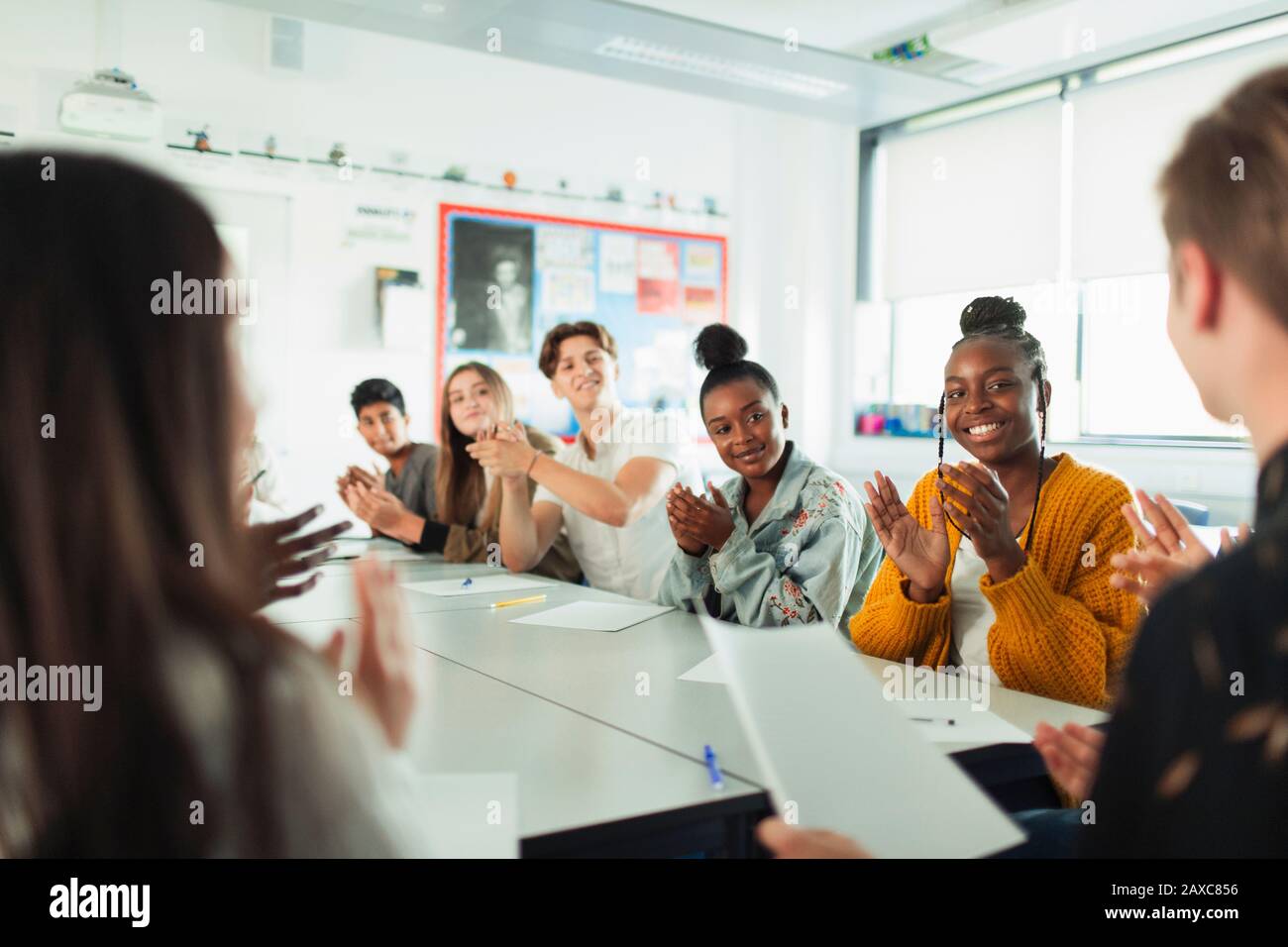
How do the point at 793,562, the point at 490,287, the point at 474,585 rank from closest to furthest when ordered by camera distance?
1. the point at 793,562
2. the point at 474,585
3. the point at 490,287

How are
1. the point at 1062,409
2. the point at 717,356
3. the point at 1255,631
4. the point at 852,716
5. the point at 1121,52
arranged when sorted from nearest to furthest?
the point at 1255,631 → the point at 852,716 → the point at 717,356 → the point at 1121,52 → the point at 1062,409

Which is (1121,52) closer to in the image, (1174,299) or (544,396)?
(544,396)

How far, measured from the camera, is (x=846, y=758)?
98 centimetres

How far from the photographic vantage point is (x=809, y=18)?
4535 mm

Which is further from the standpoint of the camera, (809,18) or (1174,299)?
(809,18)

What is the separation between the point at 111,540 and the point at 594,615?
1.69m

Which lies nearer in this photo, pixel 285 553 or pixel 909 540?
pixel 285 553

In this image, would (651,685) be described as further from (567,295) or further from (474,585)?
(567,295)

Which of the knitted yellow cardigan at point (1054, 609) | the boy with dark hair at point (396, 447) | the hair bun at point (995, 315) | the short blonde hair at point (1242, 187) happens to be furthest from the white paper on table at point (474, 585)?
the short blonde hair at point (1242, 187)

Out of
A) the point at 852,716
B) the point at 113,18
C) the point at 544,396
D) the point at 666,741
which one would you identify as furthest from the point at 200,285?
the point at 544,396

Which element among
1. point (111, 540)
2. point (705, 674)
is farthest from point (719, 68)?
point (111, 540)

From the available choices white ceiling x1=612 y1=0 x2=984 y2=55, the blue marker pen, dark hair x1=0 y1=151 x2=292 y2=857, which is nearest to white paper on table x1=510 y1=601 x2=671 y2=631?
the blue marker pen

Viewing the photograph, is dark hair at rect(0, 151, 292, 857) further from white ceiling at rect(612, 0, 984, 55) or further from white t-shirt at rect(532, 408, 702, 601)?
white ceiling at rect(612, 0, 984, 55)

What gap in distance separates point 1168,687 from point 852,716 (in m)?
0.39
